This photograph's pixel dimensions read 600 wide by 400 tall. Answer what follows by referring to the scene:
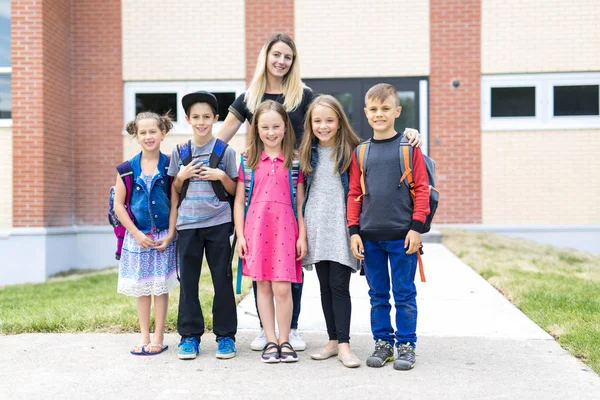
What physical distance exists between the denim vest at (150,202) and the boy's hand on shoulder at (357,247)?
1.23 metres

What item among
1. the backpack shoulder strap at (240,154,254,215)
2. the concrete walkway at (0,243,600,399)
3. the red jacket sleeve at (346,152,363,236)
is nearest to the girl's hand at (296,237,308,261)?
the red jacket sleeve at (346,152,363,236)

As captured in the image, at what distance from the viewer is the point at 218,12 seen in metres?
11.2

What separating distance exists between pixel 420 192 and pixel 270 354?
1342mm

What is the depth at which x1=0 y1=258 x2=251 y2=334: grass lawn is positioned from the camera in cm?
495

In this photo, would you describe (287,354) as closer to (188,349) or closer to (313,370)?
(313,370)

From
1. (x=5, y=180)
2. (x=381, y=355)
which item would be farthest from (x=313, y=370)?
(x=5, y=180)

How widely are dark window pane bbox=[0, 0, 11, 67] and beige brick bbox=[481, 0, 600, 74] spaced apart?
7.77 metres

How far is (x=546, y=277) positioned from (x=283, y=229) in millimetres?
4268

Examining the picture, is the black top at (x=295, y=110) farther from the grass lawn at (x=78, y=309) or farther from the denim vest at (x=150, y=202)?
the grass lawn at (x=78, y=309)


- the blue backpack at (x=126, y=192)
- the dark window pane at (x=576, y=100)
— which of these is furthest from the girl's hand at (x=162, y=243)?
the dark window pane at (x=576, y=100)

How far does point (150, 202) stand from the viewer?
4172 mm

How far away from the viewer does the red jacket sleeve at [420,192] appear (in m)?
3.83

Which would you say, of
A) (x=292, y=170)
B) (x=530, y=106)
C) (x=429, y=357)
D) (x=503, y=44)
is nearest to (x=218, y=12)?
(x=503, y=44)

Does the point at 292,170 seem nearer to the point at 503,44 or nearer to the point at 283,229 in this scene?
the point at 283,229
